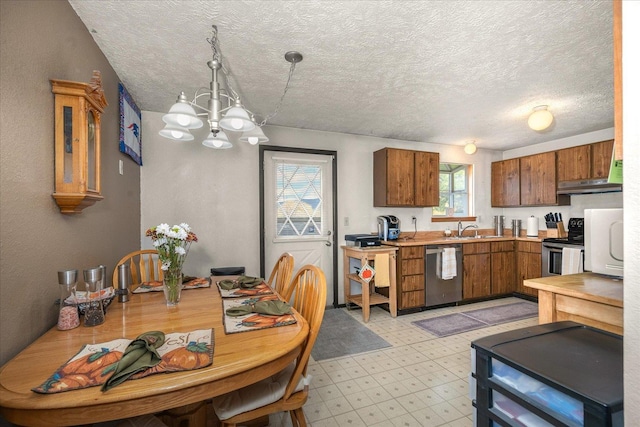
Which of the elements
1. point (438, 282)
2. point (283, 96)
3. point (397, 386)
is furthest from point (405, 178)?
point (397, 386)

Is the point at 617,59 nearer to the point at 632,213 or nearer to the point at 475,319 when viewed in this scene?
the point at 632,213

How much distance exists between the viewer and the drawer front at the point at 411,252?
359 cm

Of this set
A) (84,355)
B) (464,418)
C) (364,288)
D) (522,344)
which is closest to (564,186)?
(364,288)

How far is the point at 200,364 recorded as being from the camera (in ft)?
3.04

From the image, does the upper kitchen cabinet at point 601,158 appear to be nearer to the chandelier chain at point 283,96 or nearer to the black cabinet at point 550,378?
the black cabinet at point 550,378

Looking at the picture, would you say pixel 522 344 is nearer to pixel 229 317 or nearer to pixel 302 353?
pixel 302 353

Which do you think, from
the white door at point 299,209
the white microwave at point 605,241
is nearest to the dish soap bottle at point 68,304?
the white door at point 299,209

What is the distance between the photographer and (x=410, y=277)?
3.63 meters

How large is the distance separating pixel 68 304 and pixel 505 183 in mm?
5580

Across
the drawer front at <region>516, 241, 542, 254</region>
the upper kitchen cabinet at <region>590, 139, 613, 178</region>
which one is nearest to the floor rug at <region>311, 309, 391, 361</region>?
the drawer front at <region>516, 241, 542, 254</region>

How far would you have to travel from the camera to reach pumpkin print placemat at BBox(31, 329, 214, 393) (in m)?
0.83

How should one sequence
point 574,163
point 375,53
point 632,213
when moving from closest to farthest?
point 632,213, point 375,53, point 574,163

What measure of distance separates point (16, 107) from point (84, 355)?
965mm

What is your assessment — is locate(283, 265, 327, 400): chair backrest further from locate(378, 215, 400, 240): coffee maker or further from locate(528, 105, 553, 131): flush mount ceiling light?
locate(528, 105, 553, 131): flush mount ceiling light
